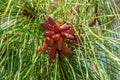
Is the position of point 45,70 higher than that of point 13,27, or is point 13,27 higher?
point 13,27

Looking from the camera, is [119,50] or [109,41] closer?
[109,41]

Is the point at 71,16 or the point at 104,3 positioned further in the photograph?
the point at 104,3

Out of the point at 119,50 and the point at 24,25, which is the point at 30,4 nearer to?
the point at 24,25

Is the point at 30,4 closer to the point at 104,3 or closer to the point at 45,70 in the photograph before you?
the point at 45,70

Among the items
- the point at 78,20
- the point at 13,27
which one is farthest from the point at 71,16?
the point at 13,27

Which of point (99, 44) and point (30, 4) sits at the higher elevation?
point (30, 4)
